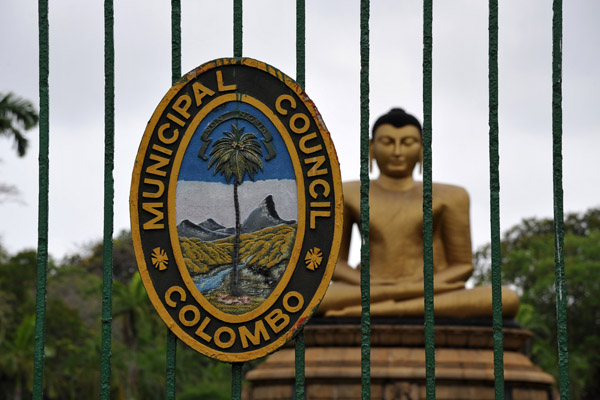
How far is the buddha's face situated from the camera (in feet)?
47.4

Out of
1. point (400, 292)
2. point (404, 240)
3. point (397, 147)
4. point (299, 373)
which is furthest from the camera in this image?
point (397, 147)

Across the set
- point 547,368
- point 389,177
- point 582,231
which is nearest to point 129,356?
point 547,368

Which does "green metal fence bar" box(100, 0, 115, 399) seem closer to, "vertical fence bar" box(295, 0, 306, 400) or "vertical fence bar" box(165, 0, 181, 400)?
"vertical fence bar" box(165, 0, 181, 400)

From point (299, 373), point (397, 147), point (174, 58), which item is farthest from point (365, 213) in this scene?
point (397, 147)

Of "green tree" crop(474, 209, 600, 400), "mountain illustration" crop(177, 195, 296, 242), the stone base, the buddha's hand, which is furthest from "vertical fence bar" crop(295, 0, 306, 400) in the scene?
"green tree" crop(474, 209, 600, 400)

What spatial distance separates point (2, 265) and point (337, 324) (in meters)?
17.0

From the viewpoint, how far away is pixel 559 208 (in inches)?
148

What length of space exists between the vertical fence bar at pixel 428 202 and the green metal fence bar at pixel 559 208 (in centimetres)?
44

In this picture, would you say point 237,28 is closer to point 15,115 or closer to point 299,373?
point 299,373

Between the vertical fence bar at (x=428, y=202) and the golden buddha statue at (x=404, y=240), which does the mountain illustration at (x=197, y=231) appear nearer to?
the vertical fence bar at (x=428, y=202)

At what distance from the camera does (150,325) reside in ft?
92.0

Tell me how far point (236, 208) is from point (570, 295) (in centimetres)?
3007

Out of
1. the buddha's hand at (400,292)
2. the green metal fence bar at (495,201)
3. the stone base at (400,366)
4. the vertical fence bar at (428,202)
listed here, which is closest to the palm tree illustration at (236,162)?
the vertical fence bar at (428,202)

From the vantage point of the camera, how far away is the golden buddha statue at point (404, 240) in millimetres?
13547
